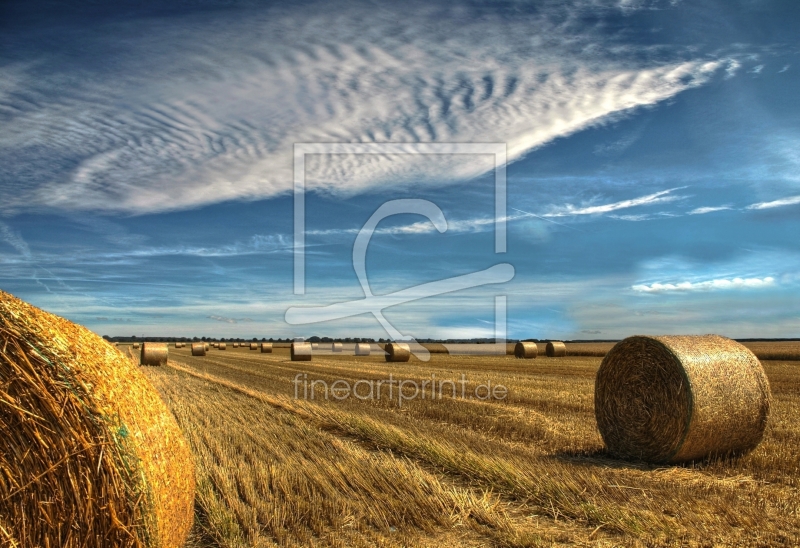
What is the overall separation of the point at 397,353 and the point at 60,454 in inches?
1057

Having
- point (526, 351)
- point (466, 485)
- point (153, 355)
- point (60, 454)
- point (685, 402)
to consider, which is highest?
point (60, 454)

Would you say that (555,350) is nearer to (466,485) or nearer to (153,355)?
(153,355)

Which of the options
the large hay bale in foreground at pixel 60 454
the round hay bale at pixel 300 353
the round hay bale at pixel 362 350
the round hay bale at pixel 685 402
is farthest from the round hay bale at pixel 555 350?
the large hay bale in foreground at pixel 60 454

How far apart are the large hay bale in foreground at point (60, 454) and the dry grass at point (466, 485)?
100 cm

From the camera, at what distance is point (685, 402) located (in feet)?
26.0

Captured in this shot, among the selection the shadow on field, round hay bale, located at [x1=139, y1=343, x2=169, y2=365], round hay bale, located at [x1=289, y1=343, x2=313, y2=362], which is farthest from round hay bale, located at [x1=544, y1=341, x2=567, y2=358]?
the shadow on field

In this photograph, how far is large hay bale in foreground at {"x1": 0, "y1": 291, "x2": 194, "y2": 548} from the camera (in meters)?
4.11

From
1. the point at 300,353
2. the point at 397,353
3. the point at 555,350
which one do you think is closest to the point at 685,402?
the point at 397,353

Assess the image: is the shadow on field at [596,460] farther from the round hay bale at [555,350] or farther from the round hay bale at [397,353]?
the round hay bale at [555,350]

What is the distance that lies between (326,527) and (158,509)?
1512mm

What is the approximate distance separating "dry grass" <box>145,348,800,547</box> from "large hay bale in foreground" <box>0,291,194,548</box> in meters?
1.00

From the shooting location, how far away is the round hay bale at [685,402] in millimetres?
7887

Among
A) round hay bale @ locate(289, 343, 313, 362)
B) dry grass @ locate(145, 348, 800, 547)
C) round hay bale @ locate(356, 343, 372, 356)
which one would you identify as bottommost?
round hay bale @ locate(356, 343, 372, 356)

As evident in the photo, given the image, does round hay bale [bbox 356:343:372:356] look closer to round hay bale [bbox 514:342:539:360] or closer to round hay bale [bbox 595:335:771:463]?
round hay bale [bbox 514:342:539:360]
